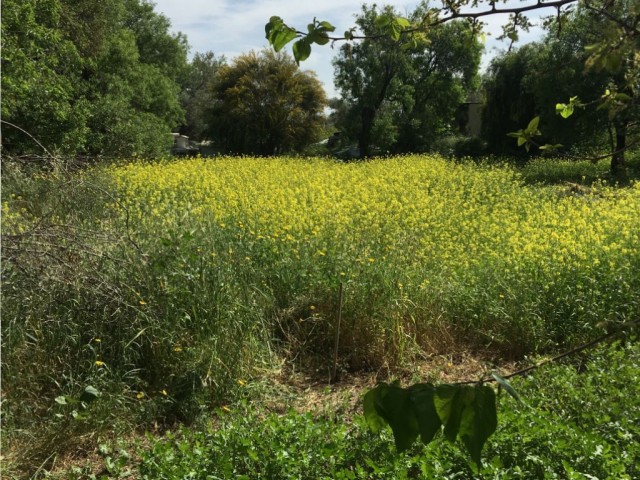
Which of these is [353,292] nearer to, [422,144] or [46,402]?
[46,402]

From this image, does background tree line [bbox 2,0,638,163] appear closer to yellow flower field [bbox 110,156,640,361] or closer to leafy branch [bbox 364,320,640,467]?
yellow flower field [bbox 110,156,640,361]

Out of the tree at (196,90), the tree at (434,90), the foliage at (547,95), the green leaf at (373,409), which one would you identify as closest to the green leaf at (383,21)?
the green leaf at (373,409)

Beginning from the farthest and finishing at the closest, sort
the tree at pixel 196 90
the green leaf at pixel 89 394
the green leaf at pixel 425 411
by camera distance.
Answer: the tree at pixel 196 90
the green leaf at pixel 89 394
the green leaf at pixel 425 411

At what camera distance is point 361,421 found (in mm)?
2742

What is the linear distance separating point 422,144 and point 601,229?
18.3 metres

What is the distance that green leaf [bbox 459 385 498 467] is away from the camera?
736 millimetres

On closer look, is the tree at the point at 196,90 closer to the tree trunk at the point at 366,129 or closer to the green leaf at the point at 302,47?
the tree trunk at the point at 366,129

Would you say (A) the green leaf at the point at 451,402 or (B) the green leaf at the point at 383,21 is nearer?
(A) the green leaf at the point at 451,402

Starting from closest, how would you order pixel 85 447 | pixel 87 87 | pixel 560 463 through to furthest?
pixel 560 463 < pixel 85 447 < pixel 87 87

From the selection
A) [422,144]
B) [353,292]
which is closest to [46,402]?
[353,292]

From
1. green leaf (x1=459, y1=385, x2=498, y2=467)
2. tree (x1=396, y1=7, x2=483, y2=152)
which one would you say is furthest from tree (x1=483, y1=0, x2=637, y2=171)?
green leaf (x1=459, y1=385, x2=498, y2=467)

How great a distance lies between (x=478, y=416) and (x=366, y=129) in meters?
23.3

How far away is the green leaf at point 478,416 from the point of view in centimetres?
74

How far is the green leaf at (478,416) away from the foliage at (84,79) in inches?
374
